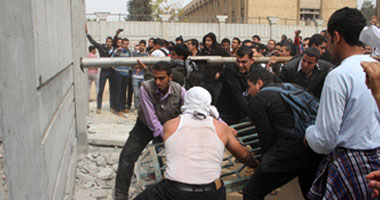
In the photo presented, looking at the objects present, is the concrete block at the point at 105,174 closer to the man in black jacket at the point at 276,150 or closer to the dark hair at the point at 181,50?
the dark hair at the point at 181,50

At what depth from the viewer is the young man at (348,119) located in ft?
7.32

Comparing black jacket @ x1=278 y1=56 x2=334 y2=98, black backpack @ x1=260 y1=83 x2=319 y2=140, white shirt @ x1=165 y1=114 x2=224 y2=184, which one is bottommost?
white shirt @ x1=165 y1=114 x2=224 y2=184

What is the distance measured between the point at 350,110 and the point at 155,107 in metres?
2.05

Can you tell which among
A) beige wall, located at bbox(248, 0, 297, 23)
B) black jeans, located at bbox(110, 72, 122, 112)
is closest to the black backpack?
A: black jeans, located at bbox(110, 72, 122, 112)

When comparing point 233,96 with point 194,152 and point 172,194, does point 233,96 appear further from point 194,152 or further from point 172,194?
point 172,194

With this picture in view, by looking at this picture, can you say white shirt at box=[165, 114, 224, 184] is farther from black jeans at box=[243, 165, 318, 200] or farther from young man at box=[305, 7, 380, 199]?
young man at box=[305, 7, 380, 199]

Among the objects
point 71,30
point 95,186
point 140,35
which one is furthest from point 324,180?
point 140,35

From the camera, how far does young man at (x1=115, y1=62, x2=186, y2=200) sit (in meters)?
3.68

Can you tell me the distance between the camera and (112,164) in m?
5.29

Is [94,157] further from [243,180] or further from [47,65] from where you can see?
[47,65]

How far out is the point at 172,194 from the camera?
2645 mm

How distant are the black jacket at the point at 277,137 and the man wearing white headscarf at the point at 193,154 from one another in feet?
1.38

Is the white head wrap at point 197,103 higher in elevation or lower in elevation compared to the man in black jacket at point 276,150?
higher

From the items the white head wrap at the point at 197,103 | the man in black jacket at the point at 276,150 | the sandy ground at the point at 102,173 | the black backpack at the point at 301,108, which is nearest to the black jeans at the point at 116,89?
the sandy ground at the point at 102,173
